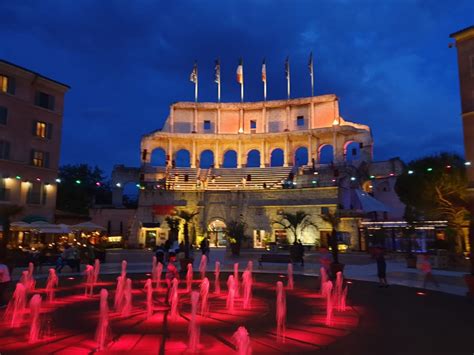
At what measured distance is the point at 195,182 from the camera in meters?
49.3

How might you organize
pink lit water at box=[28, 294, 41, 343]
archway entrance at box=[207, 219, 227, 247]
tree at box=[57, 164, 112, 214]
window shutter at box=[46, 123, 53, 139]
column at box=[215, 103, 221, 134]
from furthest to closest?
1. column at box=[215, 103, 221, 134]
2. tree at box=[57, 164, 112, 214]
3. archway entrance at box=[207, 219, 227, 247]
4. window shutter at box=[46, 123, 53, 139]
5. pink lit water at box=[28, 294, 41, 343]

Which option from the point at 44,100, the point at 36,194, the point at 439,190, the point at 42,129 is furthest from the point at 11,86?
the point at 439,190

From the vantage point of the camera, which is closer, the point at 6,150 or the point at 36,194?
the point at 6,150

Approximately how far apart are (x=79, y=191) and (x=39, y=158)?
66.9 feet

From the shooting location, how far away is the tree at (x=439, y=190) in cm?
2475

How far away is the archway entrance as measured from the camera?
44219 mm

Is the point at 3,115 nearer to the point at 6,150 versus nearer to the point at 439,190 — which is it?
the point at 6,150

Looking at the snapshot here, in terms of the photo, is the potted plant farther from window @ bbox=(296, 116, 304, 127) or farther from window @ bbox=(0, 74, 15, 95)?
window @ bbox=(296, 116, 304, 127)

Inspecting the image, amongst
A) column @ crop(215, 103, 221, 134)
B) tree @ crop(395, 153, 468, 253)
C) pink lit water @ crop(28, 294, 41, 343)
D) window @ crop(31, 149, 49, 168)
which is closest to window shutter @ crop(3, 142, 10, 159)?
window @ crop(31, 149, 49, 168)

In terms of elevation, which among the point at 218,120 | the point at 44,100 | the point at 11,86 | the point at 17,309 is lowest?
the point at 17,309

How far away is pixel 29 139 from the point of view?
3466 cm

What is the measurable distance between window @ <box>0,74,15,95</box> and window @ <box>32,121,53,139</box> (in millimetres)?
3336

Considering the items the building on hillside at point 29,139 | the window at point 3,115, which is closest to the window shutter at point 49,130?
the building on hillside at point 29,139

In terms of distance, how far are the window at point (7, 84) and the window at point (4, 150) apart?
15.0ft
